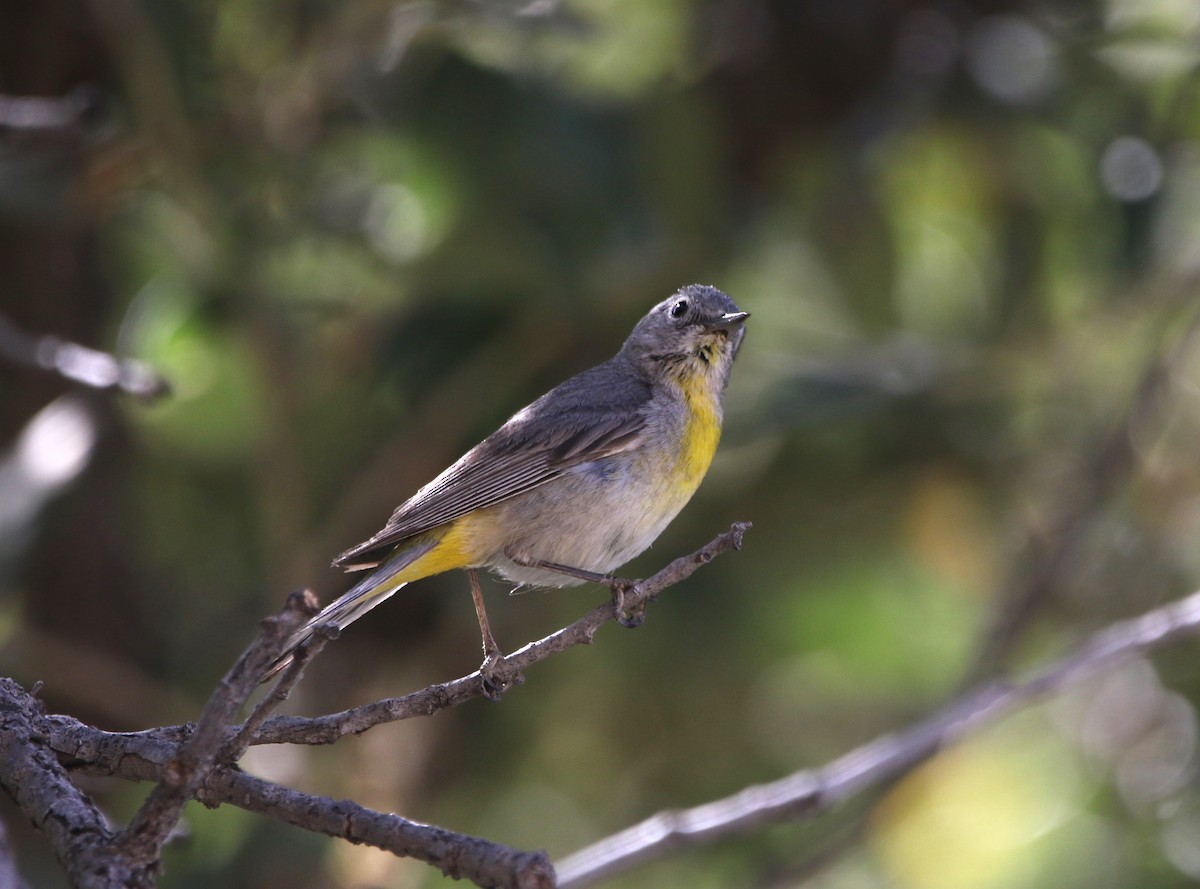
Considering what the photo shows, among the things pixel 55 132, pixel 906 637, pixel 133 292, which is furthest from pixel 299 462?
pixel 906 637

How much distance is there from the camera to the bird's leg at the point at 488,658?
2.46 m

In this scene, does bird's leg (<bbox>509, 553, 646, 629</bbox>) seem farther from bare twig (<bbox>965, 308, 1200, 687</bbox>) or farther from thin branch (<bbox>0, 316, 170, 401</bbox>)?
bare twig (<bbox>965, 308, 1200, 687</bbox>)

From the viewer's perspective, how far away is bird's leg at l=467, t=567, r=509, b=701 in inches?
96.7

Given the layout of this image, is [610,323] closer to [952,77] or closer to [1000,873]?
[952,77]

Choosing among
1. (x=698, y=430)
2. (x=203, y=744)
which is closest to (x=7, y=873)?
(x=203, y=744)

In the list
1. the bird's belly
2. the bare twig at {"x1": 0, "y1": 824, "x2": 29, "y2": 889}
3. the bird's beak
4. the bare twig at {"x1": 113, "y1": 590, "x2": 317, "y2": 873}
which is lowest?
the bare twig at {"x1": 0, "y1": 824, "x2": 29, "y2": 889}

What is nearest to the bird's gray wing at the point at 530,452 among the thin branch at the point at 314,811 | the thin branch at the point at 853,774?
the thin branch at the point at 853,774

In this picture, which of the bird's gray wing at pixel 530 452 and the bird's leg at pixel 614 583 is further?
the bird's gray wing at pixel 530 452

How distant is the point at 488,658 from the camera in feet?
10.9

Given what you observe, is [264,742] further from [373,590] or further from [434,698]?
[373,590]

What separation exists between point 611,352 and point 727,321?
70.3 inches

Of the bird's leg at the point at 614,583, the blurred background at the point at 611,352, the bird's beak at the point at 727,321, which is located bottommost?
the bird's leg at the point at 614,583

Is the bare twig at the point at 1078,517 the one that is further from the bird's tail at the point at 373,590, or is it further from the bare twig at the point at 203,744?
the bare twig at the point at 203,744

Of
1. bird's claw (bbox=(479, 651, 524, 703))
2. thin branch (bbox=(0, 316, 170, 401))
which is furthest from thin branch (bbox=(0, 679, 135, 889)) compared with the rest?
thin branch (bbox=(0, 316, 170, 401))
